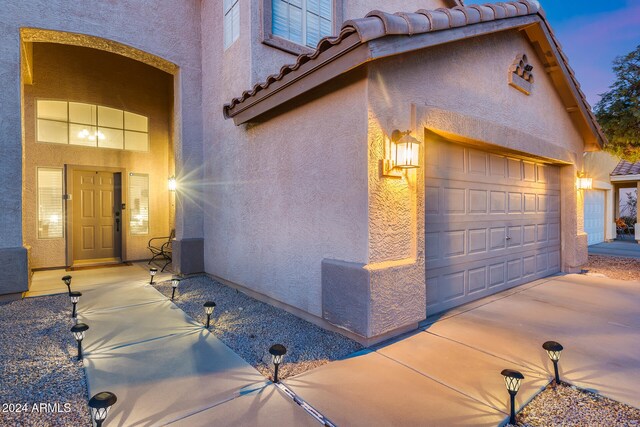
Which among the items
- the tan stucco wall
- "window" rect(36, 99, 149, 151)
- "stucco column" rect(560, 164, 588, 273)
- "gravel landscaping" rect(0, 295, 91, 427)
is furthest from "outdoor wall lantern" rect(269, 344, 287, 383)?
"window" rect(36, 99, 149, 151)

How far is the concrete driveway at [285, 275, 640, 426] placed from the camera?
2.42m

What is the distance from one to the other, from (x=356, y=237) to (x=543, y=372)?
213 cm

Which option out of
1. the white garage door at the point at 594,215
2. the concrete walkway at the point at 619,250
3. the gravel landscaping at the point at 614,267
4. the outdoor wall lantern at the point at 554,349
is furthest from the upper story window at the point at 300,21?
the white garage door at the point at 594,215

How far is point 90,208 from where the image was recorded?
8.50 m

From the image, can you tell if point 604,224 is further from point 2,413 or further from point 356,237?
point 2,413

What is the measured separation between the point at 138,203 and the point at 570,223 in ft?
35.9

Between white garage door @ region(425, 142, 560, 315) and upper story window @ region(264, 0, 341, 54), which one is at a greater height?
upper story window @ region(264, 0, 341, 54)

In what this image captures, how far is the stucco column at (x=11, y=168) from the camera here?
5242 millimetres

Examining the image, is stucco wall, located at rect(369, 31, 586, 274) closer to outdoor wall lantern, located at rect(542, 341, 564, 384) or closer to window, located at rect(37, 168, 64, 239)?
outdoor wall lantern, located at rect(542, 341, 564, 384)

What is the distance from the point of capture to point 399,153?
3629 mm

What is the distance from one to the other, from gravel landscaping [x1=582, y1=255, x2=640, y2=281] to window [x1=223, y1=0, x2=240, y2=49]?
910cm

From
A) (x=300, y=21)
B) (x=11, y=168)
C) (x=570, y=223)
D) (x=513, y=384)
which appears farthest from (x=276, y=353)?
(x=570, y=223)

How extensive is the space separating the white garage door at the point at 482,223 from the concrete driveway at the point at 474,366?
0.60 meters

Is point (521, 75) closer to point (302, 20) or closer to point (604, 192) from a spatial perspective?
point (302, 20)
